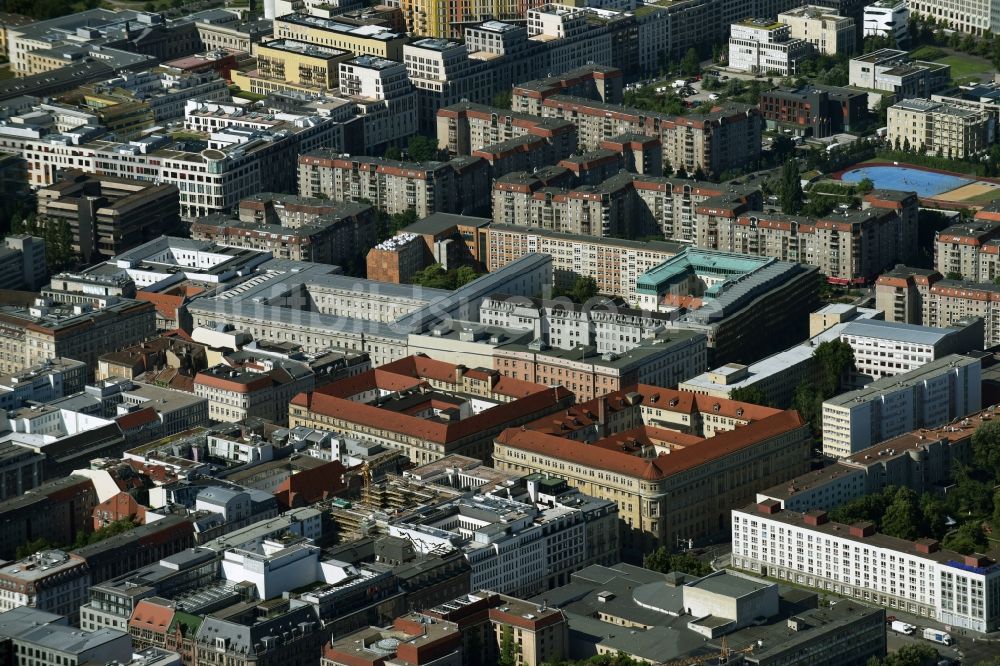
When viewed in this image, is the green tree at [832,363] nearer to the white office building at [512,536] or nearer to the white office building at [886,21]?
the white office building at [512,536]

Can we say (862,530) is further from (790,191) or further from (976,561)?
(790,191)

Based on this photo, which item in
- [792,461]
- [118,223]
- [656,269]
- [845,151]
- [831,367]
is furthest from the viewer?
[845,151]

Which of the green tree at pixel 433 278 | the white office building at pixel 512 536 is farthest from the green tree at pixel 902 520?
the green tree at pixel 433 278

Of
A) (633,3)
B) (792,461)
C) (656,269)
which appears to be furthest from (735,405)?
(633,3)

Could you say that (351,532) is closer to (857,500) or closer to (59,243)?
(857,500)

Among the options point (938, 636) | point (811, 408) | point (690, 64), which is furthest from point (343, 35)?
point (938, 636)

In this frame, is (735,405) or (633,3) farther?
(633,3)
